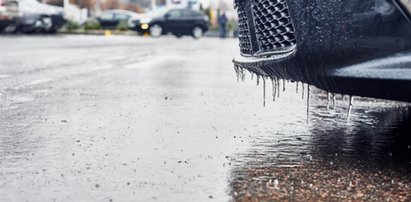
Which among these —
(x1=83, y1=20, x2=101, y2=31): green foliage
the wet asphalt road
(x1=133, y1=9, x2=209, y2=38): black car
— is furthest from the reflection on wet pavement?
(x1=83, y1=20, x2=101, y2=31): green foliage

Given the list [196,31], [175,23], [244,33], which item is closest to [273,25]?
[244,33]

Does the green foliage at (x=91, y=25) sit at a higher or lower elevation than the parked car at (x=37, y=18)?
lower

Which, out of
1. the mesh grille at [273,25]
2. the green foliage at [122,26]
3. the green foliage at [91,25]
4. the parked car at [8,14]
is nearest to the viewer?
the mesh grille at [273,25]

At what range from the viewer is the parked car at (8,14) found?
27266 mm

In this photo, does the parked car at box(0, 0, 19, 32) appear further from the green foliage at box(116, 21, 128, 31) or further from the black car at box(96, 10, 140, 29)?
the black car at box(96, 10, 140, 29)

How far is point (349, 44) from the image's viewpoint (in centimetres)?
389

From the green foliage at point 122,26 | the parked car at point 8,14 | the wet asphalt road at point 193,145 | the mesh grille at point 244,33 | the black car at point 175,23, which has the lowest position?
the green foliage at point 122,26

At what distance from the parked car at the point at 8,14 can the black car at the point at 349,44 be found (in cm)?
2442

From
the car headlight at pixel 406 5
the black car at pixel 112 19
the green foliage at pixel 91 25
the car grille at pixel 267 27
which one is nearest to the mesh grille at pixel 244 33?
the car grille at pixel 267 27

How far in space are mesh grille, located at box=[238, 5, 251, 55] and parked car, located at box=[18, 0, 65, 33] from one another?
24885 millimetres

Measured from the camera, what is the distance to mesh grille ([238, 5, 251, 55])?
15.3 feet

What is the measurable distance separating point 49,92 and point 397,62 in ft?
14.8

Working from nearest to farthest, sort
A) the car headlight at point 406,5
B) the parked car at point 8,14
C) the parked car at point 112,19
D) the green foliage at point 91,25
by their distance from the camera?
1. the car headlight at point 406,5
2. the parked car at point 8,14
3. the green foliage at point 91,25
4. the parked car at point 112,19

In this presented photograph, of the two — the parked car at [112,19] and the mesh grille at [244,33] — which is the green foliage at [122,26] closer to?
the parked car at [112,19]
